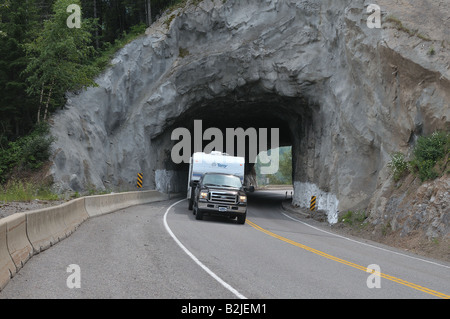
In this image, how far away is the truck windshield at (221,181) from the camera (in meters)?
20.7

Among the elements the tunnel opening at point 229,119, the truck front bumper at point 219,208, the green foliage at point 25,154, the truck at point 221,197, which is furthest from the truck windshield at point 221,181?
the tunnel opening at point 229,119

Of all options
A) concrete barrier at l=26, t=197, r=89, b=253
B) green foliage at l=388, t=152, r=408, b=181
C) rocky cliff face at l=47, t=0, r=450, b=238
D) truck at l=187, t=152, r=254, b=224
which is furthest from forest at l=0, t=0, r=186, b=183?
green foliage at l=388, t=152, r=408, b=181

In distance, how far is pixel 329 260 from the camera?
1116 cm

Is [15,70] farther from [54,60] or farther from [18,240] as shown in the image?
[18,240]

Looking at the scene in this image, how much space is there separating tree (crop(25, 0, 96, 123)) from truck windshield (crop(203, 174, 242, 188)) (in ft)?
42.4

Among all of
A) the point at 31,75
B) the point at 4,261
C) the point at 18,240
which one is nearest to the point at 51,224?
the point at 18,240

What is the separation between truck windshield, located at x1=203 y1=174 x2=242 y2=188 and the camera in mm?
20656

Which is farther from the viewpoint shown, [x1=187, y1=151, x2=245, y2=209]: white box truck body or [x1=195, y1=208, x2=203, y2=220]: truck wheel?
[x1=187, y1=151, x2=245, y2=209]: white box truck body

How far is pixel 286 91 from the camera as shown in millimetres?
34719

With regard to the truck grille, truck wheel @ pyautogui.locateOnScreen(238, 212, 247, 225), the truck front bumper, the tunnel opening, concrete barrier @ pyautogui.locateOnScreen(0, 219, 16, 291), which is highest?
the tunnel opening

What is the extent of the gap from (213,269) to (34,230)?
4.24 m

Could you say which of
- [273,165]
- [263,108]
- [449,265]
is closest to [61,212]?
→ [449,265]

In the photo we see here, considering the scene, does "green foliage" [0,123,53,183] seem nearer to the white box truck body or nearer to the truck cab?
the white box truck body
